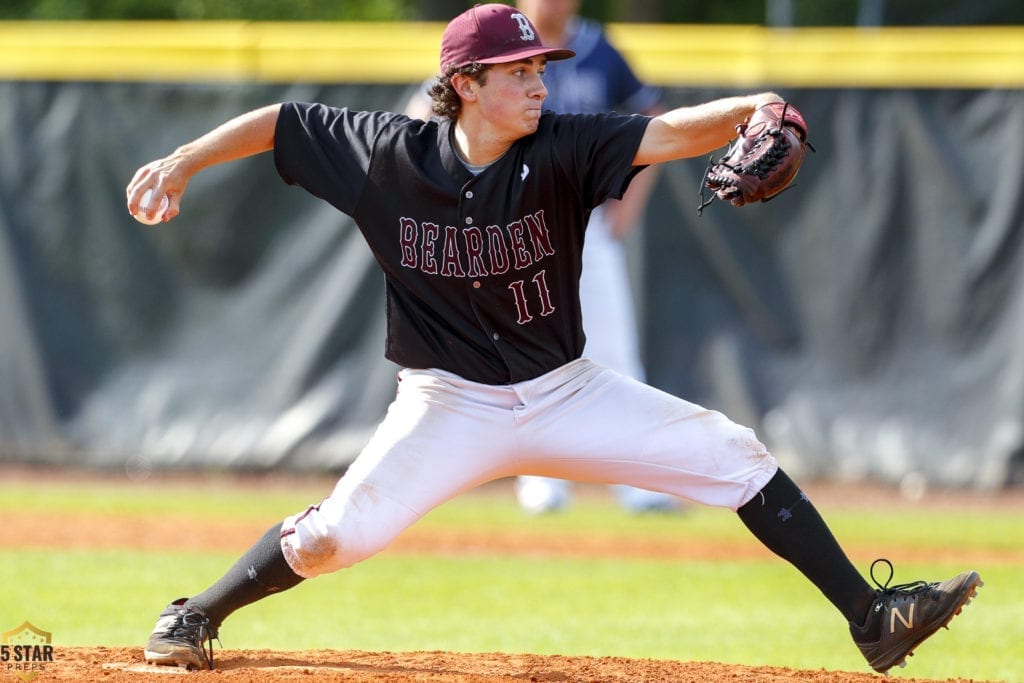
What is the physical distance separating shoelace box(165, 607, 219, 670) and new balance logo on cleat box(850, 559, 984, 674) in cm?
178

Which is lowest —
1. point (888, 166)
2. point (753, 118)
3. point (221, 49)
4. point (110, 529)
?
point (110, 529)

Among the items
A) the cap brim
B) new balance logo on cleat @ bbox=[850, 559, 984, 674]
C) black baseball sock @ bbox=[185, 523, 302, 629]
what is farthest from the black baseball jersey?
new balance logo on cleat @ bbox=[850, 559, 984, 674]

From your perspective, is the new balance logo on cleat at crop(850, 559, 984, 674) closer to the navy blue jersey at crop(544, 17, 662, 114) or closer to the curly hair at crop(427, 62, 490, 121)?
the curly hair at crop(427, 62, 490, 121)

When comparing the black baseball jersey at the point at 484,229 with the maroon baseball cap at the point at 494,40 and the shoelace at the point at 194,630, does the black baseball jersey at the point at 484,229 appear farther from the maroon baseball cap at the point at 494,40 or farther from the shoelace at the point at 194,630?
the shoelace at the point at 194,630

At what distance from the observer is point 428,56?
9734 millimetres

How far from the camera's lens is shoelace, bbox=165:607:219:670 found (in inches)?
157

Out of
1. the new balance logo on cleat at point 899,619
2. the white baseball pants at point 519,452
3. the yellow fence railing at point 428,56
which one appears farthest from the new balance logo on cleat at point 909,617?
the yellow fence railing at point 428,56

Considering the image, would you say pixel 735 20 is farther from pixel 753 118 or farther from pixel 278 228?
pixel 753 118

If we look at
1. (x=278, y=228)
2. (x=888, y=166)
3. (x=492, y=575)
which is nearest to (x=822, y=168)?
(x=888, y=166)

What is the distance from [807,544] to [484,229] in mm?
1231

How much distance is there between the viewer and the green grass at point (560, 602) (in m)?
5.10

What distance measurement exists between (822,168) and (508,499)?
302 centimetres

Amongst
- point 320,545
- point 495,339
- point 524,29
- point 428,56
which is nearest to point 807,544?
point 495,339

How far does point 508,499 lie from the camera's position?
371 inches
